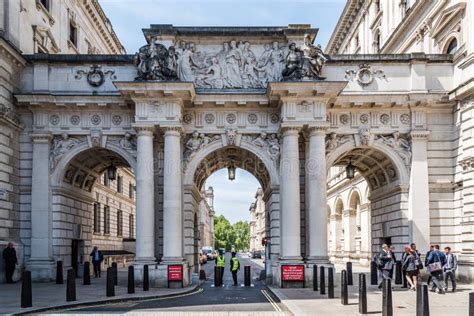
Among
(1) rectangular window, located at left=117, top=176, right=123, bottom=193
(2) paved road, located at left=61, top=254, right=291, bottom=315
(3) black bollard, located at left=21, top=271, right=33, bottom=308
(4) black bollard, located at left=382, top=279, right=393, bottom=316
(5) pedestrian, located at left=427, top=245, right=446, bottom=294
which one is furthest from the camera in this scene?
(1) rectangular window, located at left=117, top=176, right=123, bottom=193

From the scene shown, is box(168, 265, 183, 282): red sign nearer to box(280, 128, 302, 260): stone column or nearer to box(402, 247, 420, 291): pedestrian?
box(280, 128, 302, 260): stone column

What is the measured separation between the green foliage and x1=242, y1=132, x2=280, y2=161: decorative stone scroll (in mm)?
138855

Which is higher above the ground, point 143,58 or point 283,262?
point 143,58

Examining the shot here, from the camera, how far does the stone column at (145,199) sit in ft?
75.3

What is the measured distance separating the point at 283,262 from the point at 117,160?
31.5 feet

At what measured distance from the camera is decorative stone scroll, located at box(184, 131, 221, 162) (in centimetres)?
2445

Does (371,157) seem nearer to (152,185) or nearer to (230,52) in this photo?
(230,52)

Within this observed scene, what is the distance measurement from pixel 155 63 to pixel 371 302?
1192 centimetres

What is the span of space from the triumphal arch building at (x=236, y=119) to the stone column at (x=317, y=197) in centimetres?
7

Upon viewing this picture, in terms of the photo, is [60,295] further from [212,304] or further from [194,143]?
[194,143]

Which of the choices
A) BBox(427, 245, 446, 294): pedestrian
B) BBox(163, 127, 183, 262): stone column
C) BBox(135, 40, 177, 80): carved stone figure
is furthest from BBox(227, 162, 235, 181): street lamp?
BBox(427, 245, 446, 294): pedestrian

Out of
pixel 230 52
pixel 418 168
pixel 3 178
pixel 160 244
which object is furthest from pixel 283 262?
pixel 3 178

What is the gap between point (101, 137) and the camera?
24.5 metres

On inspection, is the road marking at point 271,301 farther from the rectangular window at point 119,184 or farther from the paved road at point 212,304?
the rectangular window at point 119,184
